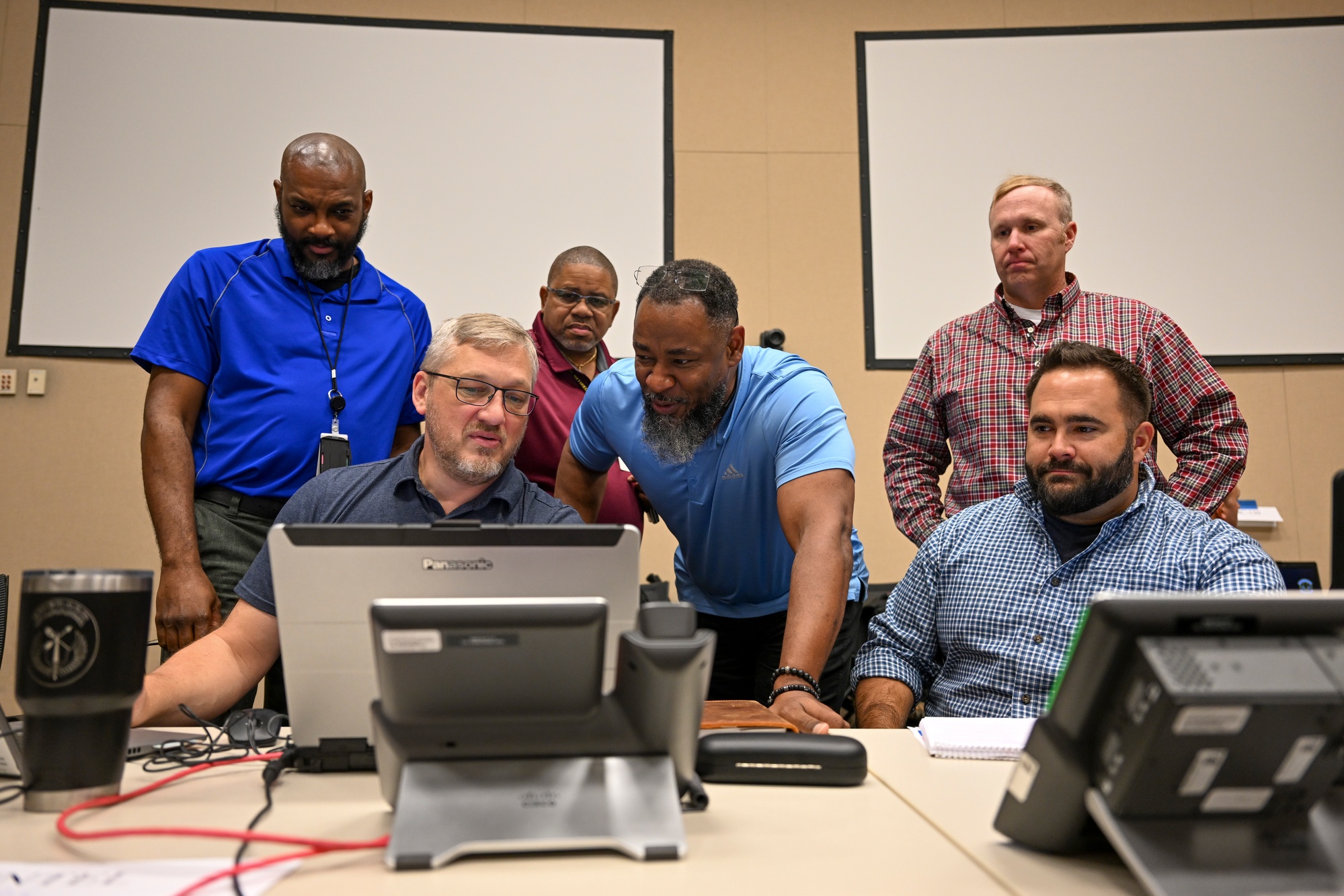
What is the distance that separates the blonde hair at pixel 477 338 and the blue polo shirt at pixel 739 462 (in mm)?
392

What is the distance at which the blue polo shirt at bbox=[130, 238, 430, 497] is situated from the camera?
7.39 feet

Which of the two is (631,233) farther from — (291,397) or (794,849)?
(794,849)

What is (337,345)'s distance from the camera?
234 centimetres

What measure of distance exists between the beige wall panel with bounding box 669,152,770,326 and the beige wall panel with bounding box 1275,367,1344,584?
7.09ft

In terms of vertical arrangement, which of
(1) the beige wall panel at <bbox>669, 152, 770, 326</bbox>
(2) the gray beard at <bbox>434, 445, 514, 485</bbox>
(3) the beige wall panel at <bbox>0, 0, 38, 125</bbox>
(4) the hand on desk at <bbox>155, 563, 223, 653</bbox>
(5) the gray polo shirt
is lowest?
(4) the hand on desk at <bbox>155, 563, 223, 653</bbox>

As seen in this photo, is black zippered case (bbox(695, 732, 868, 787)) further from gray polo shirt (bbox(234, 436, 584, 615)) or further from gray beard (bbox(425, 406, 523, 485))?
gray beard (bbox(425, 406, 523, 485))

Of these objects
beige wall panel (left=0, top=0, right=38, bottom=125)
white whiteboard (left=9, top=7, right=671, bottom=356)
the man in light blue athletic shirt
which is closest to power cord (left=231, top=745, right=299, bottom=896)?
the man in light blue athletic shirt

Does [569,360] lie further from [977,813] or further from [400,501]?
[977,813]

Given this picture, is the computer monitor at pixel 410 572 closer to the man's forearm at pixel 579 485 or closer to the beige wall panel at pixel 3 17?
the man's forearm at pixel 579 485

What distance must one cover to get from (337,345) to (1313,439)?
3.77m

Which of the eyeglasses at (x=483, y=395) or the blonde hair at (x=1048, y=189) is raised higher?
the blonde hair at (x=1048, y=189)

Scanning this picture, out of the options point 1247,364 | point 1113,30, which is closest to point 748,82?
point 1113,30

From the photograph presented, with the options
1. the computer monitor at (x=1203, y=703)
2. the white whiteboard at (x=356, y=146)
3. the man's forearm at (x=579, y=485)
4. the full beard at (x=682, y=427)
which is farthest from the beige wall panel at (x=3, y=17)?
the computer monitor at (x=1203, y=703)

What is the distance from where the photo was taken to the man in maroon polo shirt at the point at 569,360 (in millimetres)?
2508
